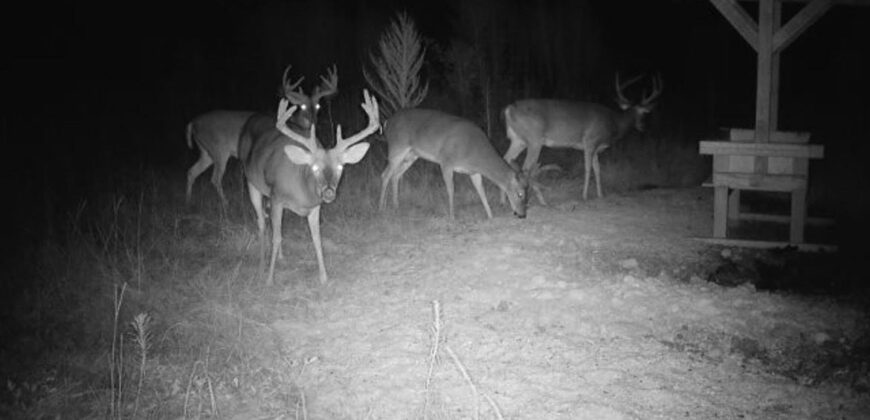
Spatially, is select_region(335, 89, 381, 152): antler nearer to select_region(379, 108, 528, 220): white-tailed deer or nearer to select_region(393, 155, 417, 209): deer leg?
select_region(379, 108, 528, 220): white-tailed deer

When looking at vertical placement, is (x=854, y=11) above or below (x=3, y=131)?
above

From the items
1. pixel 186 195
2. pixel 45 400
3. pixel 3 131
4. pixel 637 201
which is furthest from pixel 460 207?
pixel 3 131

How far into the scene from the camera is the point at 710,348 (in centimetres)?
534

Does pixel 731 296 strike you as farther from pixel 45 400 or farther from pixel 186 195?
pixel 186 195

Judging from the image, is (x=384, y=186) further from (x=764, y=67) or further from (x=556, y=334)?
(x=556, y=334)

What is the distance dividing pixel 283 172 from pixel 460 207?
3.73 meters

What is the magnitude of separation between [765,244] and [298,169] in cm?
457

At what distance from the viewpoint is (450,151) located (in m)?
10.3

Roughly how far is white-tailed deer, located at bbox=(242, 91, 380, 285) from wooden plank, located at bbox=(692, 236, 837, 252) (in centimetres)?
360

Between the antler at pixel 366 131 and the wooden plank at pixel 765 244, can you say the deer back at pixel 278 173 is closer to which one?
the antler at pixel 366 131

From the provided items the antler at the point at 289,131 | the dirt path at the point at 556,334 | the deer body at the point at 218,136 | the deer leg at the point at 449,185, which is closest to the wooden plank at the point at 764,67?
the dirt path at the point at 556,334

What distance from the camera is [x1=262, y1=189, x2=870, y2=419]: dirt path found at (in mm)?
4570

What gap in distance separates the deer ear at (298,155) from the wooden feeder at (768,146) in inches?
150

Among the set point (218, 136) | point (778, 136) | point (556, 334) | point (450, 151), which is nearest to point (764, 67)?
point (778, 136)
